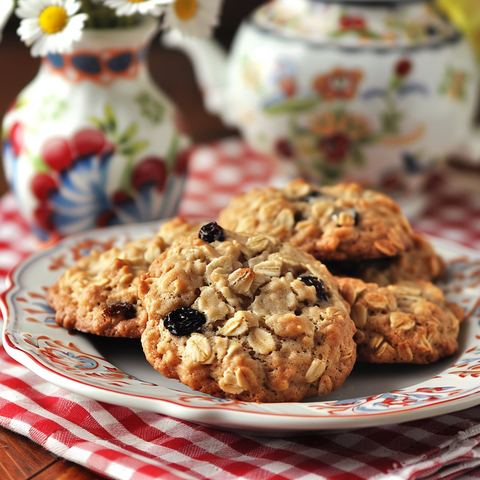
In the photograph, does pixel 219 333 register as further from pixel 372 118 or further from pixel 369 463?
pixel 372 118

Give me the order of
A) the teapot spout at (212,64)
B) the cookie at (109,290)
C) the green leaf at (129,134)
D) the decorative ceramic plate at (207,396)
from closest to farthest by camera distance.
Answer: the decorative ceramic plate at (207,396)
the cookie at (109,290)
the green leaf at (129,134)
the teapot spout at (212,64)

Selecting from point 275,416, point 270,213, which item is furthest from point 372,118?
point 275,416

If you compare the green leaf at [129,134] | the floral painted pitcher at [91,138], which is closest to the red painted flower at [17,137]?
the floral painted pitcher at [91,138]

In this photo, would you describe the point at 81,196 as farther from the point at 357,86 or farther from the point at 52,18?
the point at 357,86

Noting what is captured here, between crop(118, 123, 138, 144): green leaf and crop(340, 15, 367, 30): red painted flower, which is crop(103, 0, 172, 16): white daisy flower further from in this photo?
crop(340, 15, 367, 30): red painted flower

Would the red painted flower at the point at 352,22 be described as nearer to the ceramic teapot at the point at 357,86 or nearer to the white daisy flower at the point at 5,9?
the ceramic teapot at the point at 357,86

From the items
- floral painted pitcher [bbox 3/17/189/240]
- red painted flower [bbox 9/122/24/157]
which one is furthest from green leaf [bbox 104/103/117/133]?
red painted flower [bbox 9/122/24/157]
